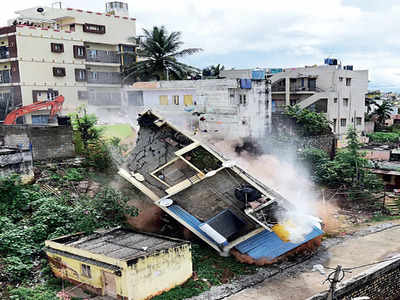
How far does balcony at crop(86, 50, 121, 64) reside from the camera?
34.4m

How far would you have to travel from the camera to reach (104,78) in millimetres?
35531

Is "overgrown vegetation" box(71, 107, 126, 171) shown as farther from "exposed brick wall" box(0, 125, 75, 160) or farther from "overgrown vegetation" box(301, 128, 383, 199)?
"overgrown vegetation" box(301, 128, 383, 199)

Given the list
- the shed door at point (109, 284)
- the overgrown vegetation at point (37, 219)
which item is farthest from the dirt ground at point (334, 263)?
the overgrown vegetation at point (37, 219)

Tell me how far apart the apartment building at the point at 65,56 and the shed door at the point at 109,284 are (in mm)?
20136

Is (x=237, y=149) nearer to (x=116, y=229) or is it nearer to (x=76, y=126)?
(x=76, y=126)

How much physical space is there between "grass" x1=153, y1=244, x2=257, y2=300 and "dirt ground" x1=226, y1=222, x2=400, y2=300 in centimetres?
101

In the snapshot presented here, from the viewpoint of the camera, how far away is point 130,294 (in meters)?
12.7

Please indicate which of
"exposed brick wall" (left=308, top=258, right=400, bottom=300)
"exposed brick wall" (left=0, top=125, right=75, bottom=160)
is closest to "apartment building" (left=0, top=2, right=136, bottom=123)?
"exposed brick wall" (left=0, top=125, right=75, bottom=160)

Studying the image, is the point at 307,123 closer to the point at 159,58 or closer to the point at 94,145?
the point at 159,58

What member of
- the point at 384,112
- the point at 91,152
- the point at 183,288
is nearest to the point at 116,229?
the point at 183,288

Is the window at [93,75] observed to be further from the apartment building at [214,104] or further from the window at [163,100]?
the window at [163,100]

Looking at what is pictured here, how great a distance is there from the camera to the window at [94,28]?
33.5 m

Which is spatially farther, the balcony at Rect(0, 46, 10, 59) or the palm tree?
the palm tree

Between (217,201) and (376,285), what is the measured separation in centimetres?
684
